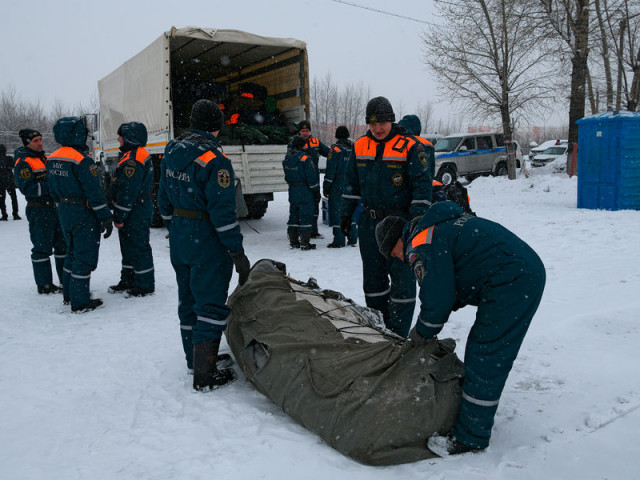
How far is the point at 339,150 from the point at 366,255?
13.5 ft

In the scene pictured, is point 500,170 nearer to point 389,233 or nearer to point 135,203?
point 135,203

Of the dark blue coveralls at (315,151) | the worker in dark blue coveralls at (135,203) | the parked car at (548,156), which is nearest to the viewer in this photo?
the worker in dark blue coveralls at (135,203)

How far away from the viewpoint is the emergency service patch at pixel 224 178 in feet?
11.0

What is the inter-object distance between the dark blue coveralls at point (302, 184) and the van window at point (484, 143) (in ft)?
45.0

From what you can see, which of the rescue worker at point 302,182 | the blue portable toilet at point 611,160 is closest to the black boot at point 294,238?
the rescue worker at point 302,182

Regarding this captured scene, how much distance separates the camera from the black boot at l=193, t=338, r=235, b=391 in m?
3.38

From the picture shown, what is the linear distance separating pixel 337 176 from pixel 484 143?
45.4ft

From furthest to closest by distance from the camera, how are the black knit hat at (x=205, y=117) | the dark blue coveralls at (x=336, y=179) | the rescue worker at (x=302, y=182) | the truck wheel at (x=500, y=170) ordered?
the truck wheel at (x=500, y=170) → the rescue worker at (x=302, y=182) → the dark blue coveralls at (x=336, y=179) → the black knit hat at (x=205, y=117)

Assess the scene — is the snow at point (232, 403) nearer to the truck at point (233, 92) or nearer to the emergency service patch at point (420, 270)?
the emergency service patch at point (420, 270)

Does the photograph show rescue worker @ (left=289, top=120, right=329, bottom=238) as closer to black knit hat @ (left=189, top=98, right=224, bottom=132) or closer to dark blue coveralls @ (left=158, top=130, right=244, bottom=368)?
black knit hat @ (left=189, top=98, right=224, bottom=132)

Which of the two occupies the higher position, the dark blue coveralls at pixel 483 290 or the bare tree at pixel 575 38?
the bare tree at pixel 575 38

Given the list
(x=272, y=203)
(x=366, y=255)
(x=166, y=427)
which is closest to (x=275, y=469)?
(x=166, y=427)

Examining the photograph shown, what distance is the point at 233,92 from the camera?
11.2m

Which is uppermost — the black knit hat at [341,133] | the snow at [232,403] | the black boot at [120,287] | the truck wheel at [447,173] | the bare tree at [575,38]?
the bare tree at [575,38]
